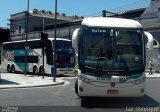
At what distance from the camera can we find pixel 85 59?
14414 mm

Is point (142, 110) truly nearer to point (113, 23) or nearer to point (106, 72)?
point (106, 72)

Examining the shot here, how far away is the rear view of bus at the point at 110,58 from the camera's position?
1405 centimetres

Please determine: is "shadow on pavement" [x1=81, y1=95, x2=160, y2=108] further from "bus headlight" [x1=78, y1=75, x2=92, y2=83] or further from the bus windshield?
the bus windshield

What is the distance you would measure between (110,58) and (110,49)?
1.12 ft

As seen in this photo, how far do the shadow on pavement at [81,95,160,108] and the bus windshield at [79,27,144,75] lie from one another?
1447 mm

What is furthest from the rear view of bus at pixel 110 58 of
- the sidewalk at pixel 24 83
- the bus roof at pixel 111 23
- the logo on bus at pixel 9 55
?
the logo on bus at pixel 9 55

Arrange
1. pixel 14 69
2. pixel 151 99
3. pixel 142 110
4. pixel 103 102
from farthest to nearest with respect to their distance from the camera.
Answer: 1. pixel 14 69
2. pixel 151 99
3. pixel 103 102
4. pixel 142 110

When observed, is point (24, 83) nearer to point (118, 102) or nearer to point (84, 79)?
point (118, 102)

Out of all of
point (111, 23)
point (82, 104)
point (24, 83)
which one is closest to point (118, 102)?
point (82, 104)

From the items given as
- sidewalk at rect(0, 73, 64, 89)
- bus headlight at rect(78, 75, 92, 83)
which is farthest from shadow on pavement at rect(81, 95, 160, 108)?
sidewalk at rect(0, 73, 64, 89)

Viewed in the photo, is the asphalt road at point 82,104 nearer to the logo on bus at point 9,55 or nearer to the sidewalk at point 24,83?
the sidewalk at point 24,83

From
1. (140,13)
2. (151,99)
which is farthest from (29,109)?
(140,13)

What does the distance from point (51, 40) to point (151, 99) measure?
63.2ft

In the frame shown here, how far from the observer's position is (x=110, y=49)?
47.4ft
